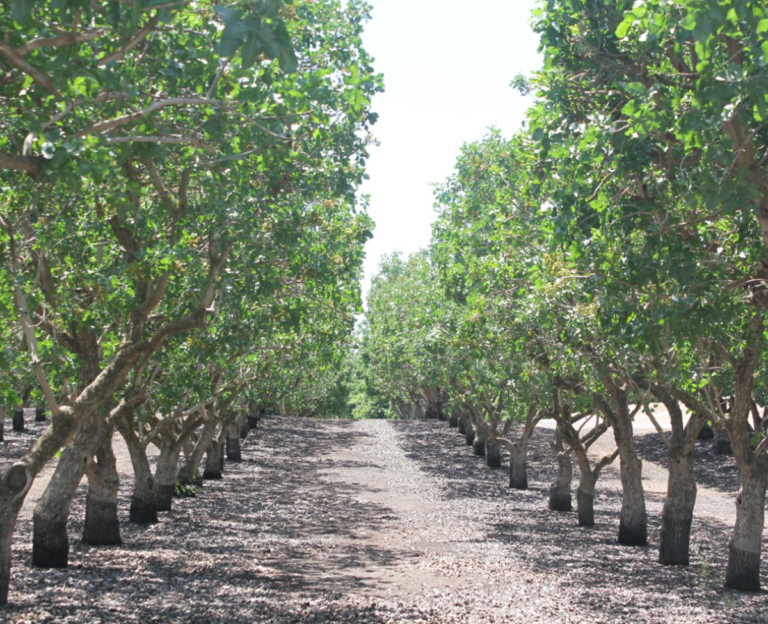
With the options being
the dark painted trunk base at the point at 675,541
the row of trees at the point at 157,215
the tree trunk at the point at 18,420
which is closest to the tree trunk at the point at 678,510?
the dark painted trunk base at the point at 675,541

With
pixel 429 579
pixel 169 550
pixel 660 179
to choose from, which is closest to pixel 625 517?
pixel 429 579

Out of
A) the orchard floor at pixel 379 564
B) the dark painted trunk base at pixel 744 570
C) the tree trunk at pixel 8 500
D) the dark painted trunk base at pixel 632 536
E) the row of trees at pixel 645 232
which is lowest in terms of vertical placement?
the orchard floor at pixel 379 564

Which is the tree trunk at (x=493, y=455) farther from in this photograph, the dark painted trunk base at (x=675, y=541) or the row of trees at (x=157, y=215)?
the row of trees at (x=157, y=215)

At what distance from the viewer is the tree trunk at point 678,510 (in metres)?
18.2

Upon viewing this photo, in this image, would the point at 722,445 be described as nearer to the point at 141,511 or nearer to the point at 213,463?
the point at 213,463

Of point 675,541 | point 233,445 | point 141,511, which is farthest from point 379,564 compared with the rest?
point 233,445

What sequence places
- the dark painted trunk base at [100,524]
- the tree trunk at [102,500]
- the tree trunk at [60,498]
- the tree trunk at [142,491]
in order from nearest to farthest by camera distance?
the tree trunk at [60,498] < the tree trunk at [102,500] < the dark painted trunk base at [100,524] < the tree trunk at [142,491]

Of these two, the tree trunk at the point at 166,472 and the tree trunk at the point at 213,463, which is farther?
the tree trunk at the point at 213,463

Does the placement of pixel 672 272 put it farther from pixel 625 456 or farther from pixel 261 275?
pixel 625 456

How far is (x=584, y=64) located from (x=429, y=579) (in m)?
10.5

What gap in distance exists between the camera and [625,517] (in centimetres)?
2173

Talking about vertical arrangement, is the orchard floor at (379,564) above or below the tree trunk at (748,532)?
below

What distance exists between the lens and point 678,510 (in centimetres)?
1831

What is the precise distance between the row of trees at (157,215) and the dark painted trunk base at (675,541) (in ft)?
28.5
